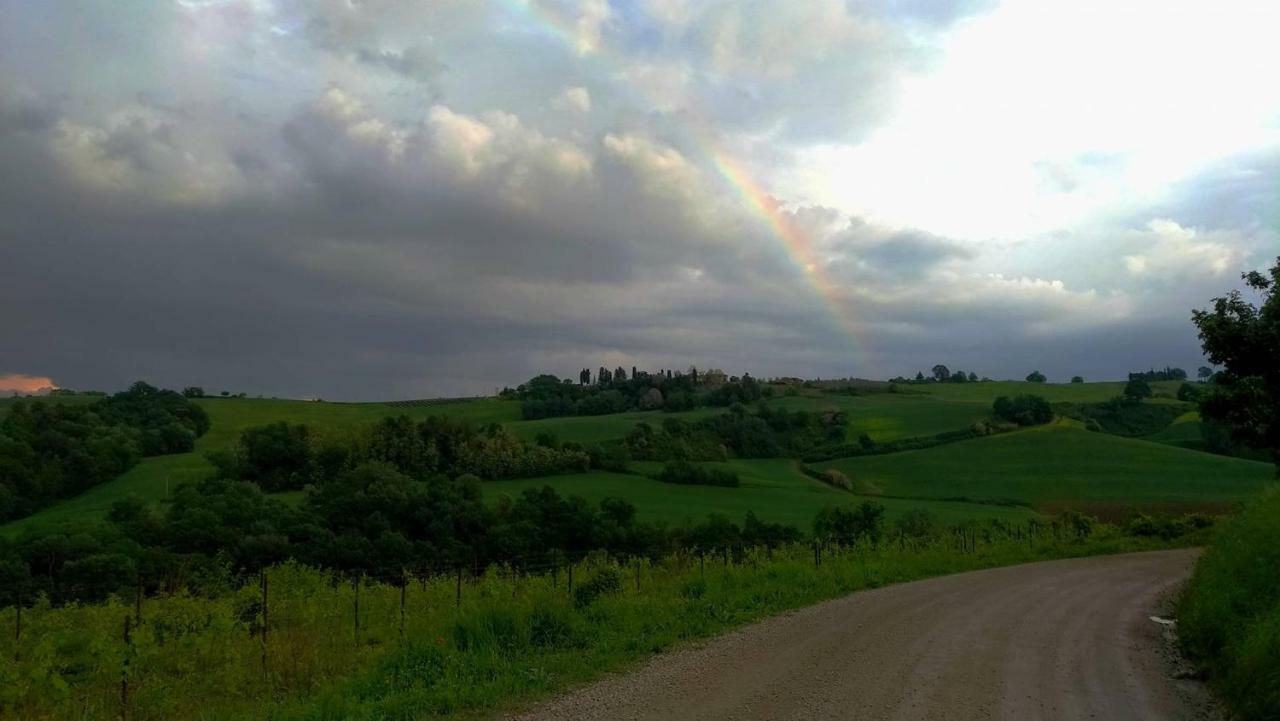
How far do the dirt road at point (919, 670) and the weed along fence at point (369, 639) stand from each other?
3.35 feet

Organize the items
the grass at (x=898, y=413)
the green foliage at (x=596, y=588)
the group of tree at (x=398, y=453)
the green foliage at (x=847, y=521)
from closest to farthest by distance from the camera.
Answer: the green foliage at (x=596, y=588)
the green foliage at (x=847, y=521)
the group of tree at (x=398, y=453)
the grass at (x=898, y=413)

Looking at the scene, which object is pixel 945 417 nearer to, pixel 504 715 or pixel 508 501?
pixel 508 501

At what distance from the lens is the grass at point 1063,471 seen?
2950 inches

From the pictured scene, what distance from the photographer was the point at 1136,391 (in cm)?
12950

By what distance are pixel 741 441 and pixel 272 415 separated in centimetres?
7197

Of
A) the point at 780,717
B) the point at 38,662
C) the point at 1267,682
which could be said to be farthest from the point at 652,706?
the point at 38,662

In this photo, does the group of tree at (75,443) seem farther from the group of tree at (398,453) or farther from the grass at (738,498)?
the grass at (738,498)

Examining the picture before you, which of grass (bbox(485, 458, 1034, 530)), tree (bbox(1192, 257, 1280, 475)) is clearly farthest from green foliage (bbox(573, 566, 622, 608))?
grass (bbox(485, 458, 1034, 530))

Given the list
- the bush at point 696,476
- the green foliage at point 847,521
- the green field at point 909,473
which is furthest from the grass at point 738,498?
the green foliage at point 847,521

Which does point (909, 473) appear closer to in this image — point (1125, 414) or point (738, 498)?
point (738, 498)

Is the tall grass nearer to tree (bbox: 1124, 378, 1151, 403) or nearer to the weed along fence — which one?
the weed along fence

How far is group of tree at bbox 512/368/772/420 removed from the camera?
13588 cm

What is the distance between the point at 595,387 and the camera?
157 meters

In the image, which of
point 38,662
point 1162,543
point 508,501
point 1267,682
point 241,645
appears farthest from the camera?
point 508,501
